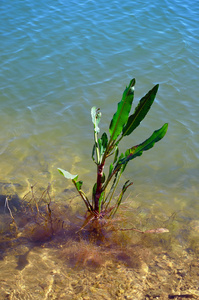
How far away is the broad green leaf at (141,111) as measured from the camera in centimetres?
247

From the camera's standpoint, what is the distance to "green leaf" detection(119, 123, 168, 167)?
2.46 metres

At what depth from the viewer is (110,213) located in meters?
3.11

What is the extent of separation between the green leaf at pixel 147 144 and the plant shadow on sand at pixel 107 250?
2.36 feet

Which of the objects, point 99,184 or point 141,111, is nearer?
point 141,111

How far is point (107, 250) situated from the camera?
277 cm

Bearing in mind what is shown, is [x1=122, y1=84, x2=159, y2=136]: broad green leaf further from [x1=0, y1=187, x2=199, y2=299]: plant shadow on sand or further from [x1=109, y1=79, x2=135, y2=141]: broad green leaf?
[x1=0, y1=187, x2=199, y2=299]: plant shadow on sand

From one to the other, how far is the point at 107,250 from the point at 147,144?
94cm

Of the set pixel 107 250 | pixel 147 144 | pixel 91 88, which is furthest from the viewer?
pixel 91 88

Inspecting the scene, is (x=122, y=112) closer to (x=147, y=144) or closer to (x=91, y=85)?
(x=147, y=144)

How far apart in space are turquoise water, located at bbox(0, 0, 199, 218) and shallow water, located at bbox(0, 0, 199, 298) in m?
0.01

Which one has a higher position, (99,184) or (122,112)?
(122,112)

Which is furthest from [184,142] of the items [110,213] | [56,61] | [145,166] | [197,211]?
[56,61]

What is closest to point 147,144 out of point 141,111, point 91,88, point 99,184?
point 141,111

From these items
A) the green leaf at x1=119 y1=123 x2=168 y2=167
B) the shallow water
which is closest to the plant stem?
the green leaf at x1=119 y1=123 x2=168 y2=167
